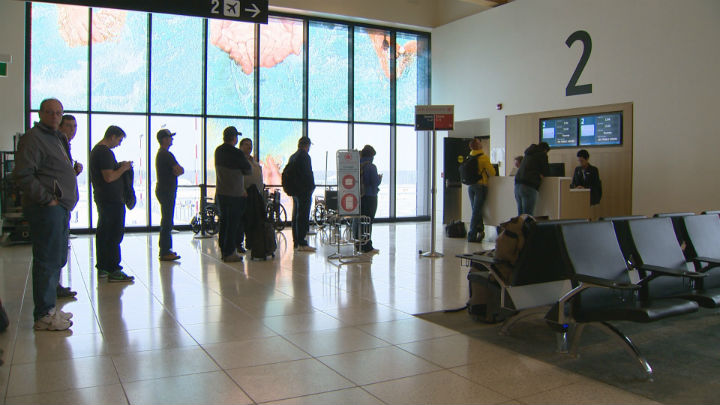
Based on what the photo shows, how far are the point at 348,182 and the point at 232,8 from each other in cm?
255

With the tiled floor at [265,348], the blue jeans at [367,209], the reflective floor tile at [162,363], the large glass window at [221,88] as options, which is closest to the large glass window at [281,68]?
the large glass window at [221,88]

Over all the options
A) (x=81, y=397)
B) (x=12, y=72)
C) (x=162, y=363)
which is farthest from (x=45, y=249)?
(x=12, y=72)

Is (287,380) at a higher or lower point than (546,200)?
lower

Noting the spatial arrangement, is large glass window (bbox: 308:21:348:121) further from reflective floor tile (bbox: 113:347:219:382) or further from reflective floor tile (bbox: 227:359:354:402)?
reflective floor tile (bbox: 227:359:354:402)

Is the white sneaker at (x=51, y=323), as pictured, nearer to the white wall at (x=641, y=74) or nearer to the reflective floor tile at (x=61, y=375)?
the reflective floor tile at (x=61, y=375)

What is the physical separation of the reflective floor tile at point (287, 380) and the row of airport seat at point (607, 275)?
140cm

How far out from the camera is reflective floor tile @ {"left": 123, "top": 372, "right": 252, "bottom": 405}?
2898 mm

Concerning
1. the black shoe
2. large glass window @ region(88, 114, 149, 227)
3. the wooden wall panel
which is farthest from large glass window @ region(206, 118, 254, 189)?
the black shoe

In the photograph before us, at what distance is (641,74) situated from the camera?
9.56 m

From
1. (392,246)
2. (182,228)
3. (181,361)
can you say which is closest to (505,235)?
(181,361)

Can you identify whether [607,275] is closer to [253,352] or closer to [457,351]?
[457,351]

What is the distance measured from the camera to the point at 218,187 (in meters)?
7.26

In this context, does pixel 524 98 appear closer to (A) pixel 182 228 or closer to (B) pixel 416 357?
(A) pixel 182 228

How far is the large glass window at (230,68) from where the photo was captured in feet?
40.7
